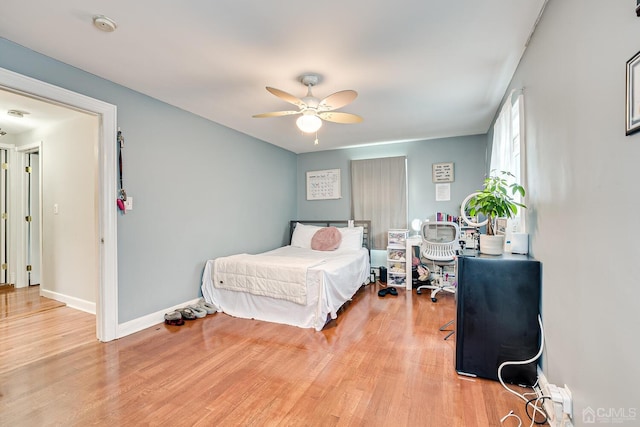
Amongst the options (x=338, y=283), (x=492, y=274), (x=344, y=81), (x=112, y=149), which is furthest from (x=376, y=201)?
(x=112, y=149)

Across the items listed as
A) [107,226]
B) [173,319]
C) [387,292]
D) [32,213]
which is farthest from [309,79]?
[32,213]

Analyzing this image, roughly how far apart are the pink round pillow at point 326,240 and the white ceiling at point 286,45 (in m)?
2.09

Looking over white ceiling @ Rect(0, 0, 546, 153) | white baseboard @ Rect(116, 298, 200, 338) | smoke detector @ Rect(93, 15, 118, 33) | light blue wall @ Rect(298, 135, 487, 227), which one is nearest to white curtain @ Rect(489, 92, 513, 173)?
white ceiling @ Rect(0, 0, 546, 153)

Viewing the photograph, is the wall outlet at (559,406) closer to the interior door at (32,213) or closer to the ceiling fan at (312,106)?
the ceiling fan at (312,106)

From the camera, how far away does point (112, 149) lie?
261cm

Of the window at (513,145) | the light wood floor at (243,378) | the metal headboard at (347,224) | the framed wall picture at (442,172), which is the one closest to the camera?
the light wood floor at (243,378)

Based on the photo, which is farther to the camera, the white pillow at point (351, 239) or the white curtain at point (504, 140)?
the white pillow at point (351, 239)

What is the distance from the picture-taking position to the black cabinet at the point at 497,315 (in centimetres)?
182

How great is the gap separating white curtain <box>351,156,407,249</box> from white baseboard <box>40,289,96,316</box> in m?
3.96

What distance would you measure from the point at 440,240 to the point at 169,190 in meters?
3.52

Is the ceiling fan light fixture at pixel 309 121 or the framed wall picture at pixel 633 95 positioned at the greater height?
the ceiling fan light fixture at pixel 309 121

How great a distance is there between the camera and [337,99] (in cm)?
235

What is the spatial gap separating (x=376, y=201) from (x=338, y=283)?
228 cm

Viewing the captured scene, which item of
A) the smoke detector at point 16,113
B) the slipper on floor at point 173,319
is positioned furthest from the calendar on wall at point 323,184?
the smoke detector at point 16,113
